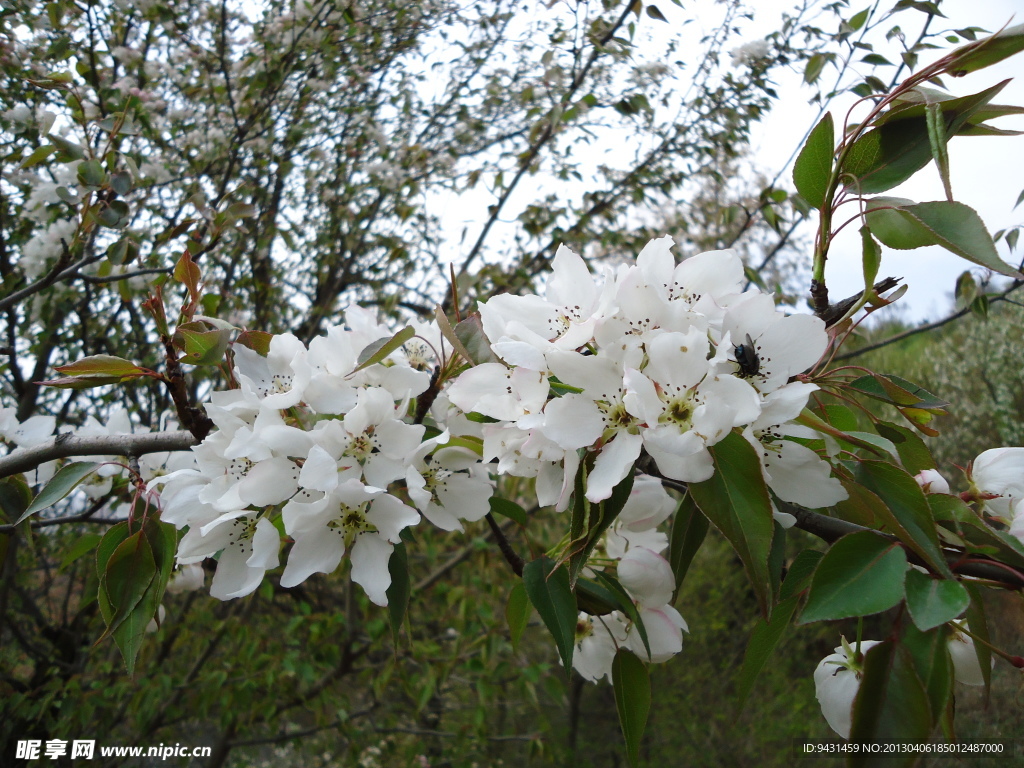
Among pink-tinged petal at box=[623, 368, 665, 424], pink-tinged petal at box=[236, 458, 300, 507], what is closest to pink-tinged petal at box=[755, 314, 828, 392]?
pink-tinged petal at box=[623, 368, 665, 424]

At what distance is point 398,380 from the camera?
2.23 ft

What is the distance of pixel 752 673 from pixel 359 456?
400 millimetres

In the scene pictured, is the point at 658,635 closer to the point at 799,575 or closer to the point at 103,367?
the point at 799,575

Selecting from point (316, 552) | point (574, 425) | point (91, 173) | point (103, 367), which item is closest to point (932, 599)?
point (574, 425)

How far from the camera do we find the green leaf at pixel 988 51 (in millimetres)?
489

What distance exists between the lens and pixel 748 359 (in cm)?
53

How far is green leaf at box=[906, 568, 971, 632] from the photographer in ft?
1.29

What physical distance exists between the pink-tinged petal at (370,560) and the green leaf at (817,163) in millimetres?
506

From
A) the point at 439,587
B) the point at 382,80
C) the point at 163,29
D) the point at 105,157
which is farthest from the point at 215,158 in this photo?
the point at 439,587

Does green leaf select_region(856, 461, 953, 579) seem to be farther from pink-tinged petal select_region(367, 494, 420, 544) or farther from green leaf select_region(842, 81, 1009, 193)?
pink-tinged petal select_region(367, 494, 420, 544)

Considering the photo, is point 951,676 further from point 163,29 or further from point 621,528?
point 163,29

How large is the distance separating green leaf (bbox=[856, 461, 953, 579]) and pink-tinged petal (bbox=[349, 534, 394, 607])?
0.42m

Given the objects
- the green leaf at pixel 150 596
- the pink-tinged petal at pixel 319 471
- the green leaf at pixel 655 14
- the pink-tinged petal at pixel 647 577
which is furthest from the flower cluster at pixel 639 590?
the green leaf at pixel 655 14

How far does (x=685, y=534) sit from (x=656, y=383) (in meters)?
0.15
